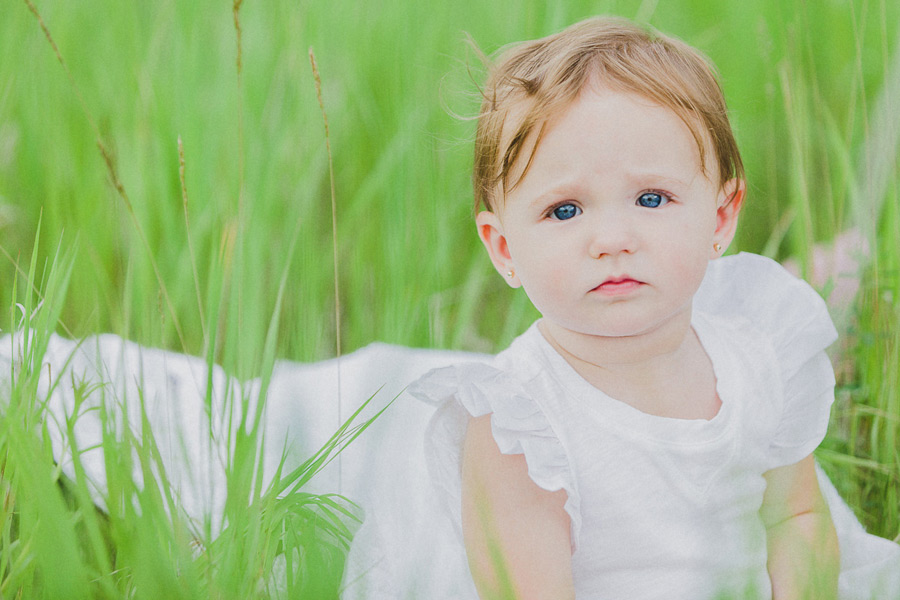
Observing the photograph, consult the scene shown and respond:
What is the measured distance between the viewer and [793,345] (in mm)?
1221

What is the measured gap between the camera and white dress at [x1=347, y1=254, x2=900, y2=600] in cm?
102

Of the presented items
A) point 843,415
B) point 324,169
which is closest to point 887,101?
point 843,415

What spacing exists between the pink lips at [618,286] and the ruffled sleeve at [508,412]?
0.15 m

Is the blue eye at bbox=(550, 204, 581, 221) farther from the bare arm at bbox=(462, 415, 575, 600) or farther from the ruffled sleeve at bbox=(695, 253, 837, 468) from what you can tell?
the ruffled sleeve at bbox=(695, 253, 837, 468)

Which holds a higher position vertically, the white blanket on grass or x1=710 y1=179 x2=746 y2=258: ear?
x1=710 y1=179 x2=746 y2=258: ear

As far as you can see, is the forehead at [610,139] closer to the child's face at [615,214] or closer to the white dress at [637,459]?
the child's face at [615,214]

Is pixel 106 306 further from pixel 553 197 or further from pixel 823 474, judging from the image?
pixel 823 474

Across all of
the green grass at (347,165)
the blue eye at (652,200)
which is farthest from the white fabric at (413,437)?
the blue eye at (652,200)

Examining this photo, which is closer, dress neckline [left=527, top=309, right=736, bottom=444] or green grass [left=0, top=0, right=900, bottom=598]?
dress neckline [left=527, top=309, right=736, bottom=444]

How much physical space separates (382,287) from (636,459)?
2.52ft

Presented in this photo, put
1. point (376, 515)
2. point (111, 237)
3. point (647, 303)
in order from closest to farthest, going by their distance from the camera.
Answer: point (647, 303)
point (376, 515)
point (111, 237)

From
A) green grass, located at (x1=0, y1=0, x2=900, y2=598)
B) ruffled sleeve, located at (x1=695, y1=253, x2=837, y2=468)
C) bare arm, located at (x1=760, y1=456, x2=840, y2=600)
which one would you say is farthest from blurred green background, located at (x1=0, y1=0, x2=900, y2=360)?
bare arm, located at (x1=760, y1=456, x2=840, y2=600)

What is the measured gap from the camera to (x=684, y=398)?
3.65 feet

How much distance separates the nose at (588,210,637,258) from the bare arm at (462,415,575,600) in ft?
0.78
